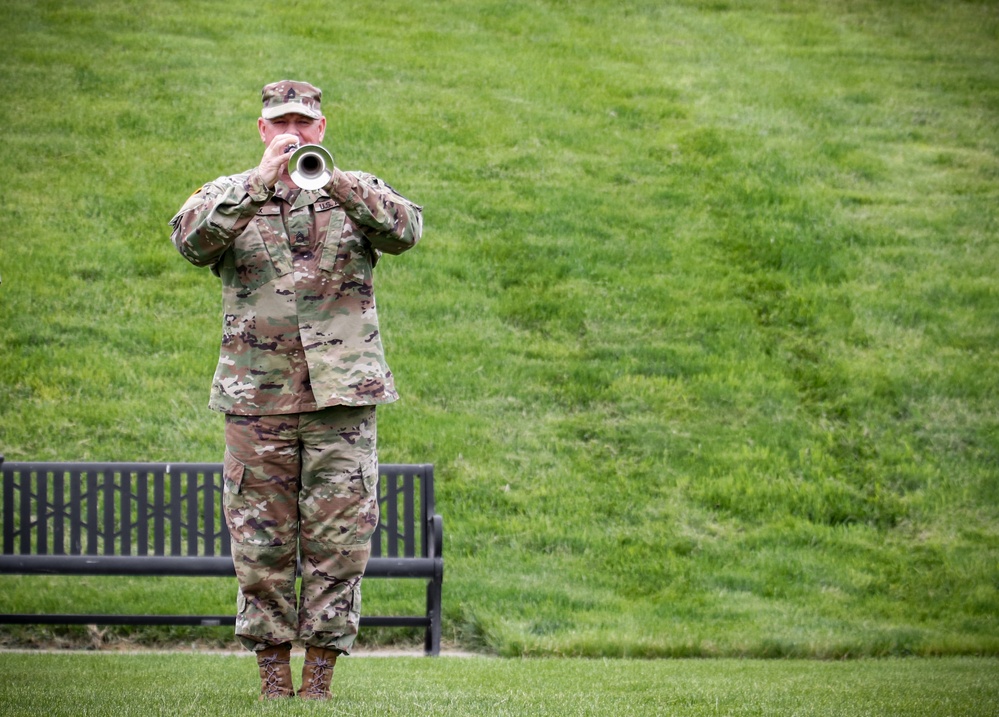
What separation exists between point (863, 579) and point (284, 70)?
10.0m

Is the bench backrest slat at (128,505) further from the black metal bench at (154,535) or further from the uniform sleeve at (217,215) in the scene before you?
the uniform sleeve at (217,215)

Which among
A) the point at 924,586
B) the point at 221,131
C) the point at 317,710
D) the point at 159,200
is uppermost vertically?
the point at 221,131

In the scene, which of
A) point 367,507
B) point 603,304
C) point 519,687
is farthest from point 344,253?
point 603,304

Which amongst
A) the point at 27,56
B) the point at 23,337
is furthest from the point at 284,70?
the point at 23,337

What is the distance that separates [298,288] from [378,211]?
0.46 meters

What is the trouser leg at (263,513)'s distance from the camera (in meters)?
4.36

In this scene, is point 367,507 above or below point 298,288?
below

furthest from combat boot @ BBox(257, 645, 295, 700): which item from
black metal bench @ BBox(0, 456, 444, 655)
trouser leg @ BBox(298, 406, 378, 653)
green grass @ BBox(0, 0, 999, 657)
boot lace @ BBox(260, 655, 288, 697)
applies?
green grass @ BBox(0, 0, 999, 657)

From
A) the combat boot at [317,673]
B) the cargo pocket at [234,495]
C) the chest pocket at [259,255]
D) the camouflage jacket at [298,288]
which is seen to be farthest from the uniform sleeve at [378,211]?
the combat boot at [317,673]

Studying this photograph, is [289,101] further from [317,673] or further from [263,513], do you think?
[317,673]

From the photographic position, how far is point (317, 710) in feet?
12.6

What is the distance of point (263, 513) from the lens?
4.38 m

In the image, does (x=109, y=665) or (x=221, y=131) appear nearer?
(x=109, y=665)

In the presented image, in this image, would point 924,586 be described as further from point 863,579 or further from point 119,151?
point 119,151
